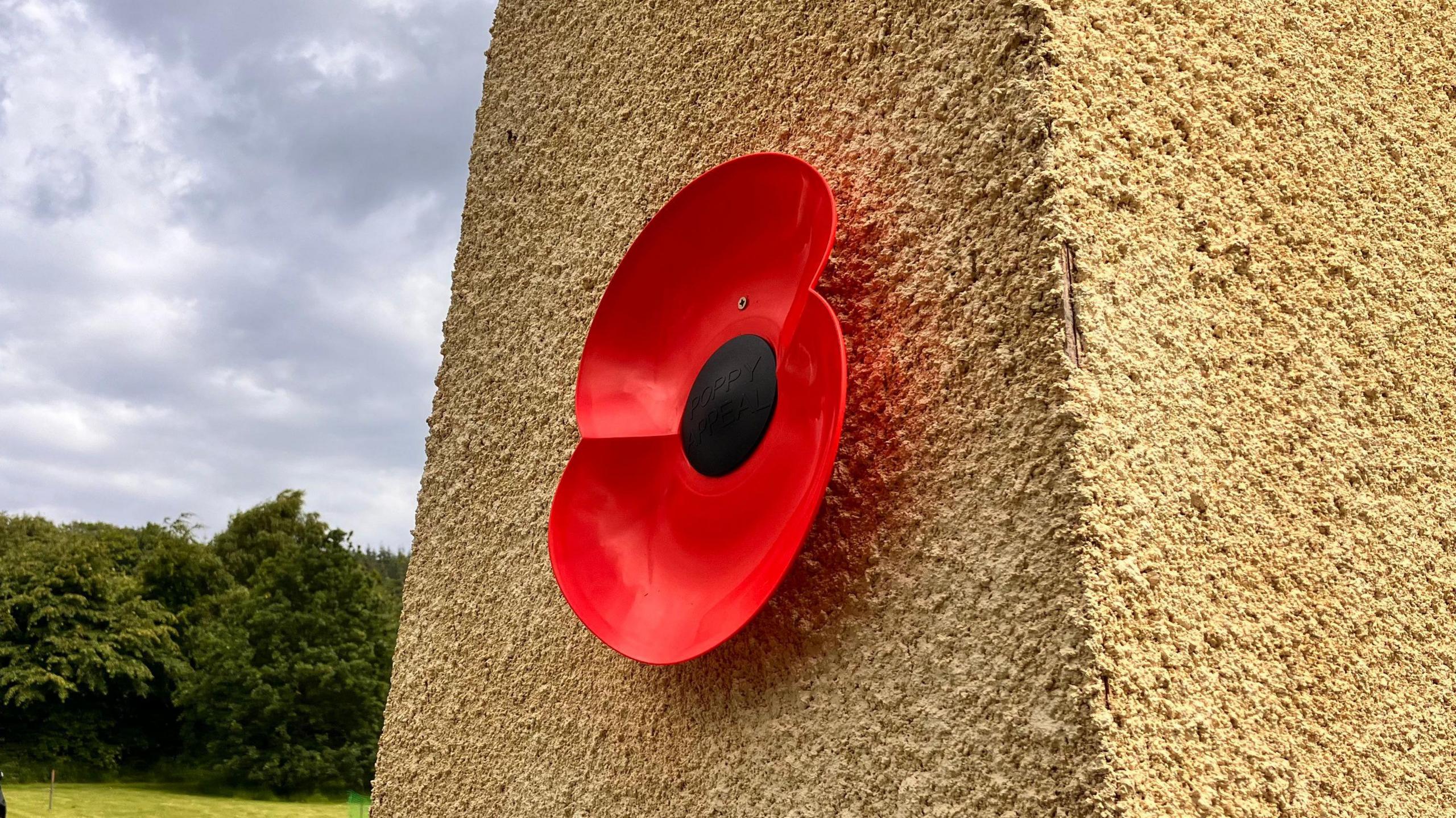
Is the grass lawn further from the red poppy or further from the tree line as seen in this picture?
the red poppy

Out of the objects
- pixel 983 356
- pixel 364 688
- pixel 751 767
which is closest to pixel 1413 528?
→ pixel 983 356

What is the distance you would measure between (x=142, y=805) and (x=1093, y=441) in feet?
63.9

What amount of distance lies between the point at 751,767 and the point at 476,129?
1.63m

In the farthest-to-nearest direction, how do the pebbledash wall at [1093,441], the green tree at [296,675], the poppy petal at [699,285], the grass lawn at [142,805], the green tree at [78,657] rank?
1. the green tree at [296,675]
2. the green tree at [78,657]
3. the grass lawn at [142,805]
4. the poppy petal at [699,285]
5. the pebbledash wall at [1093,441]

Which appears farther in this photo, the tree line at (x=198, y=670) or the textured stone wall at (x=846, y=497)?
the tree line at (x=198, y=670)

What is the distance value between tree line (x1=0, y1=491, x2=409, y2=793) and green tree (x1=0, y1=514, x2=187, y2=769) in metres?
0.03

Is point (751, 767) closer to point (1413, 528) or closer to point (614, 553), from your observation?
point (614, 553)

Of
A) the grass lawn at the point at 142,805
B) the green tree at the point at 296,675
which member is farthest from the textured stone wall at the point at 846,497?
the green tree at the point at 296,675

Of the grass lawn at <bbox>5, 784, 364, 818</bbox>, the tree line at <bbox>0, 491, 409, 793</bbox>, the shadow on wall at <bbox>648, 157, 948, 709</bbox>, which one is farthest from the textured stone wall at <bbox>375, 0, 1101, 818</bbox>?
the tree line at <bbox>0, 491, 409, 793</bbox>

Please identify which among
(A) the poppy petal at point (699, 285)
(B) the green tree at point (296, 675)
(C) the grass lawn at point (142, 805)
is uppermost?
(A) the poppy petal at point (699, 285)

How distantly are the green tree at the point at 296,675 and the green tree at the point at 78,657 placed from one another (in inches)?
42.5

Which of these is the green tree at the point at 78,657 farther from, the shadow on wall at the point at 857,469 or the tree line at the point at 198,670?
the shadow on wall at the point at 857,469

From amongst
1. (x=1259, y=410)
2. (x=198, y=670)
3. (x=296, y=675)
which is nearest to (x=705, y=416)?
(x=1259, y=410)

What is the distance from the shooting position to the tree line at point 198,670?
17344mm
